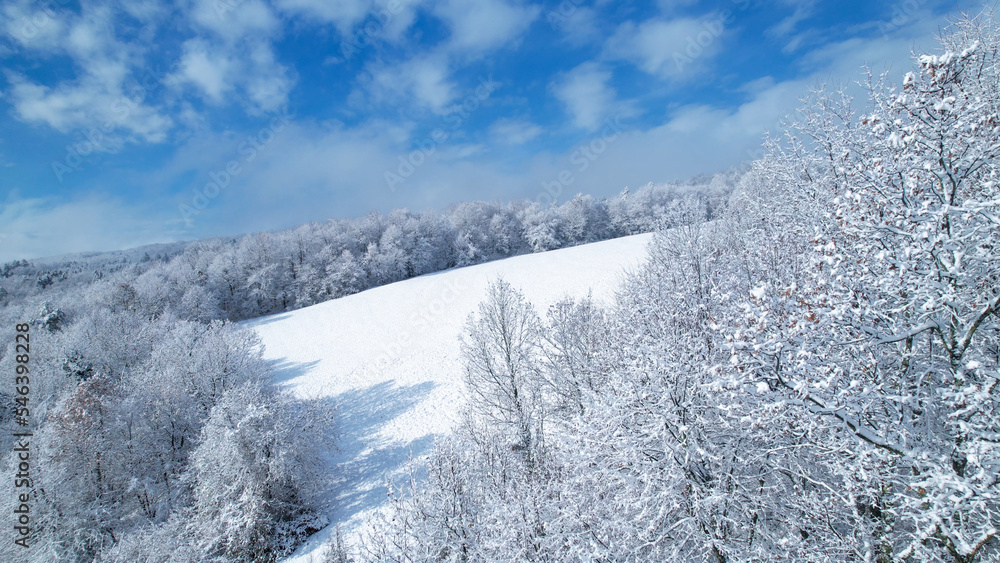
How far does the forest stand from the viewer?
209 inches

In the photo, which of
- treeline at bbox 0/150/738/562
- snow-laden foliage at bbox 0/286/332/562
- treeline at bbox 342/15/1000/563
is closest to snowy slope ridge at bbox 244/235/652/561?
treeline at bbox 0/150/738/562

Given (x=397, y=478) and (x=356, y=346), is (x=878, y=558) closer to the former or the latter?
(x=397, y=478)

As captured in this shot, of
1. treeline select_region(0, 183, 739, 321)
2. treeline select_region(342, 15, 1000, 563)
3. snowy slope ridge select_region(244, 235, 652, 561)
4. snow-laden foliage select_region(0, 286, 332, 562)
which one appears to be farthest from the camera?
treeline select_region(0, 183, 739, 321)

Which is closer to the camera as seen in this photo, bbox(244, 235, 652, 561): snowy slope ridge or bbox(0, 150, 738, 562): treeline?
bbox(0, 150, 738, 562): treeline

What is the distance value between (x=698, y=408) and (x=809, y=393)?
11.5 feet

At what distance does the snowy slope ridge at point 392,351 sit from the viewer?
19812 millimetres

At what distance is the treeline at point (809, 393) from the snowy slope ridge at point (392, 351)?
6.70 metres

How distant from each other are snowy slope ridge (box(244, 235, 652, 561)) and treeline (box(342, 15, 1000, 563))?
22.0 feet

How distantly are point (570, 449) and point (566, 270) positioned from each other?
97.8ft

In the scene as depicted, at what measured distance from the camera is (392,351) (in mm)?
32219

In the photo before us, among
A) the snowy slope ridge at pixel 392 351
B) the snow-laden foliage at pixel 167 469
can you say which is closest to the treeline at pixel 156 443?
the snow-laden foliage at pixel 167 469

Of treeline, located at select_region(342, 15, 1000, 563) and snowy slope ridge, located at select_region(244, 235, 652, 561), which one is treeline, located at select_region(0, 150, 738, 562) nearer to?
snowy slope ridge, located at select_region(244, 235, 652, 561)

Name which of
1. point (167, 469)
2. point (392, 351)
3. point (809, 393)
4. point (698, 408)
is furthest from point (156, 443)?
point (809, 393)

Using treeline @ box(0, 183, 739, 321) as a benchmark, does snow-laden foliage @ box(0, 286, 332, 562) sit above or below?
below
